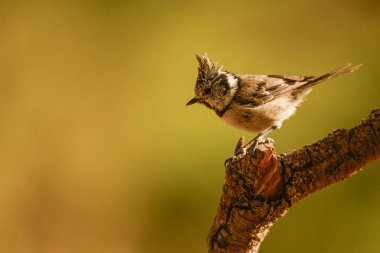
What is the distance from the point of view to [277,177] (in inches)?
57.7

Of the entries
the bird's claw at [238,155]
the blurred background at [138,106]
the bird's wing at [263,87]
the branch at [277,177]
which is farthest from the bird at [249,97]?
the branch at [277,177]

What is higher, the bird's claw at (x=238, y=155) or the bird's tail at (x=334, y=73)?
the bird's tail at (x=334, y=73)

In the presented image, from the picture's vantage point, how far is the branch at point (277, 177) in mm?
1337

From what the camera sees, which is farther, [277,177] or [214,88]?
[214,88]

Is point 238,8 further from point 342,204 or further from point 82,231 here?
point 82,231

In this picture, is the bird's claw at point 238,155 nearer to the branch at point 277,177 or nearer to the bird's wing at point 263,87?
the branch at point 277,177

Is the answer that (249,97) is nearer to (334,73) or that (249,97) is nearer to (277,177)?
(334,73)

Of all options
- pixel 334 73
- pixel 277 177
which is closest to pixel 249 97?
pixel 334 73

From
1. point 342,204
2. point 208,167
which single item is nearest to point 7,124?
point 208,167

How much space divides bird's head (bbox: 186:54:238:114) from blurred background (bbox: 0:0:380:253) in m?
0.73

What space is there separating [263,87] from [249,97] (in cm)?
15

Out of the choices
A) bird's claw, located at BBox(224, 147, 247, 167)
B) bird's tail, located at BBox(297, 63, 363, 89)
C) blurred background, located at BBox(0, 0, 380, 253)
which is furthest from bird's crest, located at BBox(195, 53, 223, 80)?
blurred background, located at BBox(0, 0, 380, 253)

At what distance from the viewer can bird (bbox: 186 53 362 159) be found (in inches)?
93.2

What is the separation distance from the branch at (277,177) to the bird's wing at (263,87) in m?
0.93
